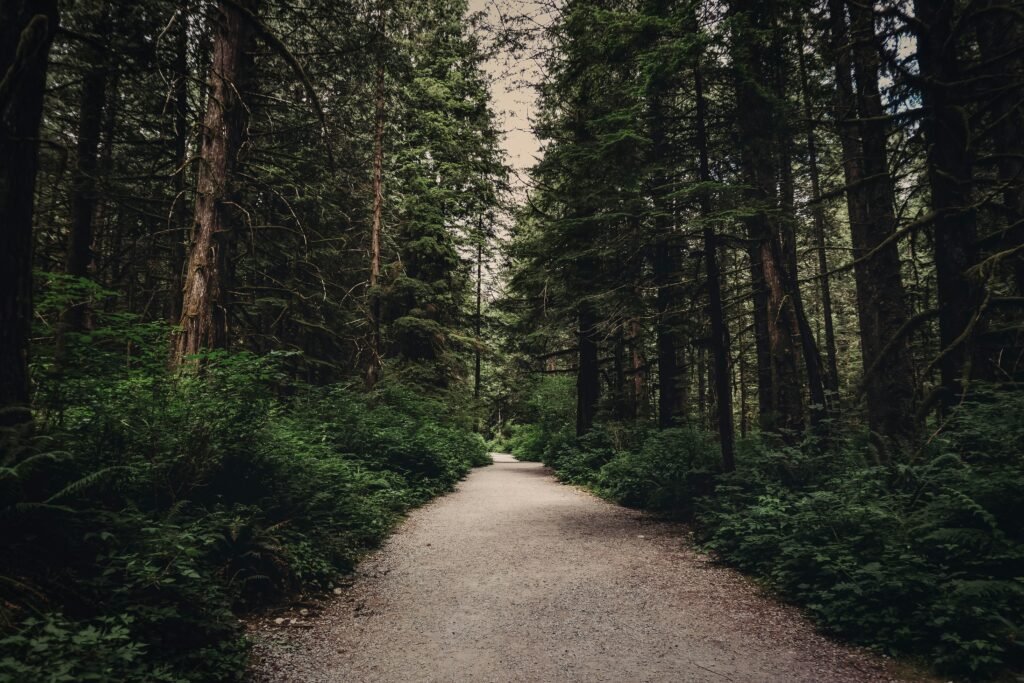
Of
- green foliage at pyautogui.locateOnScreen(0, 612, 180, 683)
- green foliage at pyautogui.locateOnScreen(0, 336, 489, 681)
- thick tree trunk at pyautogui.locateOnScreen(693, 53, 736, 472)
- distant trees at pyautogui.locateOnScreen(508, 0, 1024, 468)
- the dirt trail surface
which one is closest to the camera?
green foliage at pyautogui.locateOnScreen(0, 612, 180, 683)

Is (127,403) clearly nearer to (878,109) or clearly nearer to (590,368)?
(878,109)

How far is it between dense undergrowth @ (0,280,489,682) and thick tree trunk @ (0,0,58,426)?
0.50 metres

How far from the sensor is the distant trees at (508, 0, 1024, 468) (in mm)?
5918

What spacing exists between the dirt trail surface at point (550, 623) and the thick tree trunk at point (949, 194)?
12.7 feet

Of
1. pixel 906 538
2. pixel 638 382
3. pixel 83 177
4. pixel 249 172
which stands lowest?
pixel 906 538

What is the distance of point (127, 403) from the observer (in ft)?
16.0

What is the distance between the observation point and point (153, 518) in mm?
4391

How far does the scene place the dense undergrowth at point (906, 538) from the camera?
369 cm

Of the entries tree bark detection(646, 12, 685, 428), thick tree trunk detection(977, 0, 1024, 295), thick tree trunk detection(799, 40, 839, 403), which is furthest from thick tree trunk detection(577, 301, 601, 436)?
thick tree trunk detection(977, 0, 1024, 295)

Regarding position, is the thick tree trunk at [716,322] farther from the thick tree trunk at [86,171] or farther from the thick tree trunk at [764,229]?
the thick tree trunk at [86,171]

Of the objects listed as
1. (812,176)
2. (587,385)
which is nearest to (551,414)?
(587,385)

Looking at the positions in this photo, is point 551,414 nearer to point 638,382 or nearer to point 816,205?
point 638,382

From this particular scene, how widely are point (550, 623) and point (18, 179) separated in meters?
5.84

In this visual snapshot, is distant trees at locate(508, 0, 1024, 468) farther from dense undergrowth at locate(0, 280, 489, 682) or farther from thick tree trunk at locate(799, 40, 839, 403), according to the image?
dense undergrowth at locate(0, 280, 489, 682)
